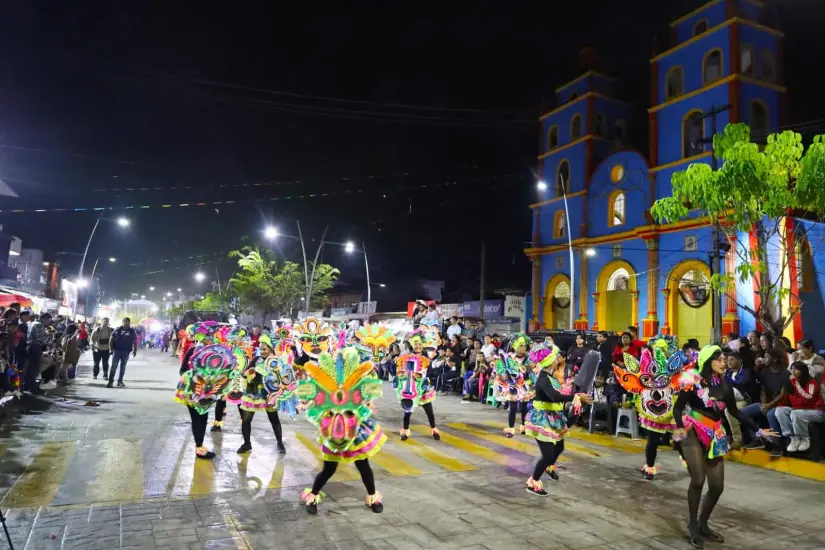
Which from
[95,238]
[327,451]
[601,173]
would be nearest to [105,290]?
[95,238]

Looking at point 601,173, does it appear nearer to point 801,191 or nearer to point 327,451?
point 801,191

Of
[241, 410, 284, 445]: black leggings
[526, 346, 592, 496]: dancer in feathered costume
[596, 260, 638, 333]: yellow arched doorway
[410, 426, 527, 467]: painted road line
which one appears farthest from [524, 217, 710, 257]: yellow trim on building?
[241, 410, 284, 445]: black leggings

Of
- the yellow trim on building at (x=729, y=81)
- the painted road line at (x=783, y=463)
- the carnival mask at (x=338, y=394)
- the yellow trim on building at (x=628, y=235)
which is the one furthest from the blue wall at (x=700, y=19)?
the carnival mask at (x=338, y=394)

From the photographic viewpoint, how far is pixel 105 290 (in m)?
73.0

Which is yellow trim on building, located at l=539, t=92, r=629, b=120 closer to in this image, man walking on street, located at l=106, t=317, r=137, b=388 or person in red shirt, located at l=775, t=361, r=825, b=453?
man walking on street, located at l=106, t=317, r=137, b=388

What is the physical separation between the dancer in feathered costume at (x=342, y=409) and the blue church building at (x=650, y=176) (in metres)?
18.7

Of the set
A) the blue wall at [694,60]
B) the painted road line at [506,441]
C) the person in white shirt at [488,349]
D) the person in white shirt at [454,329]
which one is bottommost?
the painted road line at [506,441]

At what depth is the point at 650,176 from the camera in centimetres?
3027

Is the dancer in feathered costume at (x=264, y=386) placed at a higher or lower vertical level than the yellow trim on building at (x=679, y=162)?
lower

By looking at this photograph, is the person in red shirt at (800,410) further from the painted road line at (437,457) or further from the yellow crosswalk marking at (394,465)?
the yellow crosswalk marking at (394,465)

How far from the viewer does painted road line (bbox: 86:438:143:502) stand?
6.25 metres

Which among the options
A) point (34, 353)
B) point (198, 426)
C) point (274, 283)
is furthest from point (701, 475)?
point (274, 283)

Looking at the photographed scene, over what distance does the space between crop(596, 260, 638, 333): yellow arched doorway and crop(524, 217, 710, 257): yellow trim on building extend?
53.3 inches

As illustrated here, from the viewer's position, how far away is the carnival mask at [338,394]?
227 inches
